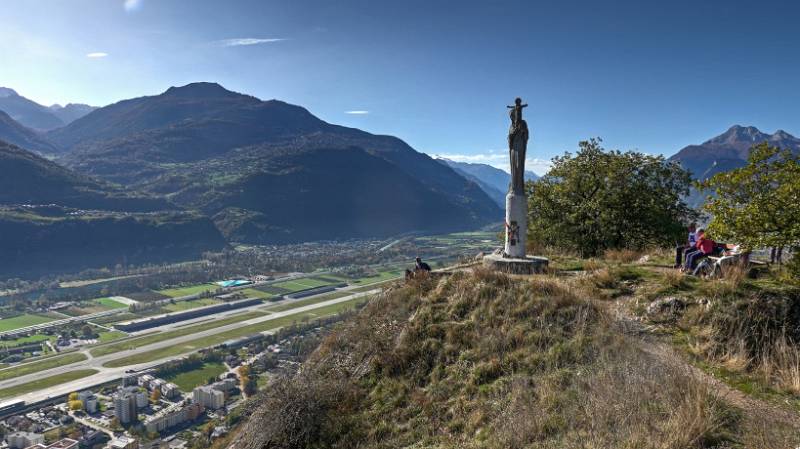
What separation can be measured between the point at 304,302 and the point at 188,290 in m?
26.3

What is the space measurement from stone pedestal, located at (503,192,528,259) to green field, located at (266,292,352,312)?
191ft

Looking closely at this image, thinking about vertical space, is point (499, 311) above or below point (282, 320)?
above

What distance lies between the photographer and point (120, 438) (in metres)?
27.8

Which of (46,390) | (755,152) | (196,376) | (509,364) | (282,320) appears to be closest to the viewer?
(509,364)

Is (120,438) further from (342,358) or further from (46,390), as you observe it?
(342,358)

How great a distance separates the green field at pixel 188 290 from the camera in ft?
257

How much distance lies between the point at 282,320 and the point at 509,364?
184 feet

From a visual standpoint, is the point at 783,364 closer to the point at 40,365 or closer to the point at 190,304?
the point at 40,365

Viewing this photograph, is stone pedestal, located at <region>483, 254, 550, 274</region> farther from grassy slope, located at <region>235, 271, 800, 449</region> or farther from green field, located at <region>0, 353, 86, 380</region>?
green field, located at <region>0, 353, 86, 380</region>

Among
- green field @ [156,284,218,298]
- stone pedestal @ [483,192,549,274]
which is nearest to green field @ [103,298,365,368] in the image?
green field @ [156,284,218,298]

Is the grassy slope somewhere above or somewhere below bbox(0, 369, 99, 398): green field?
above

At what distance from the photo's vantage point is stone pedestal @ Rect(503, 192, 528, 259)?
14242mm

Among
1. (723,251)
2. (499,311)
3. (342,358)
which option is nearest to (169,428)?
(342,358)

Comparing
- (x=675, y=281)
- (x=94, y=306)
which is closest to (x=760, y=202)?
(x=675, y=281)
